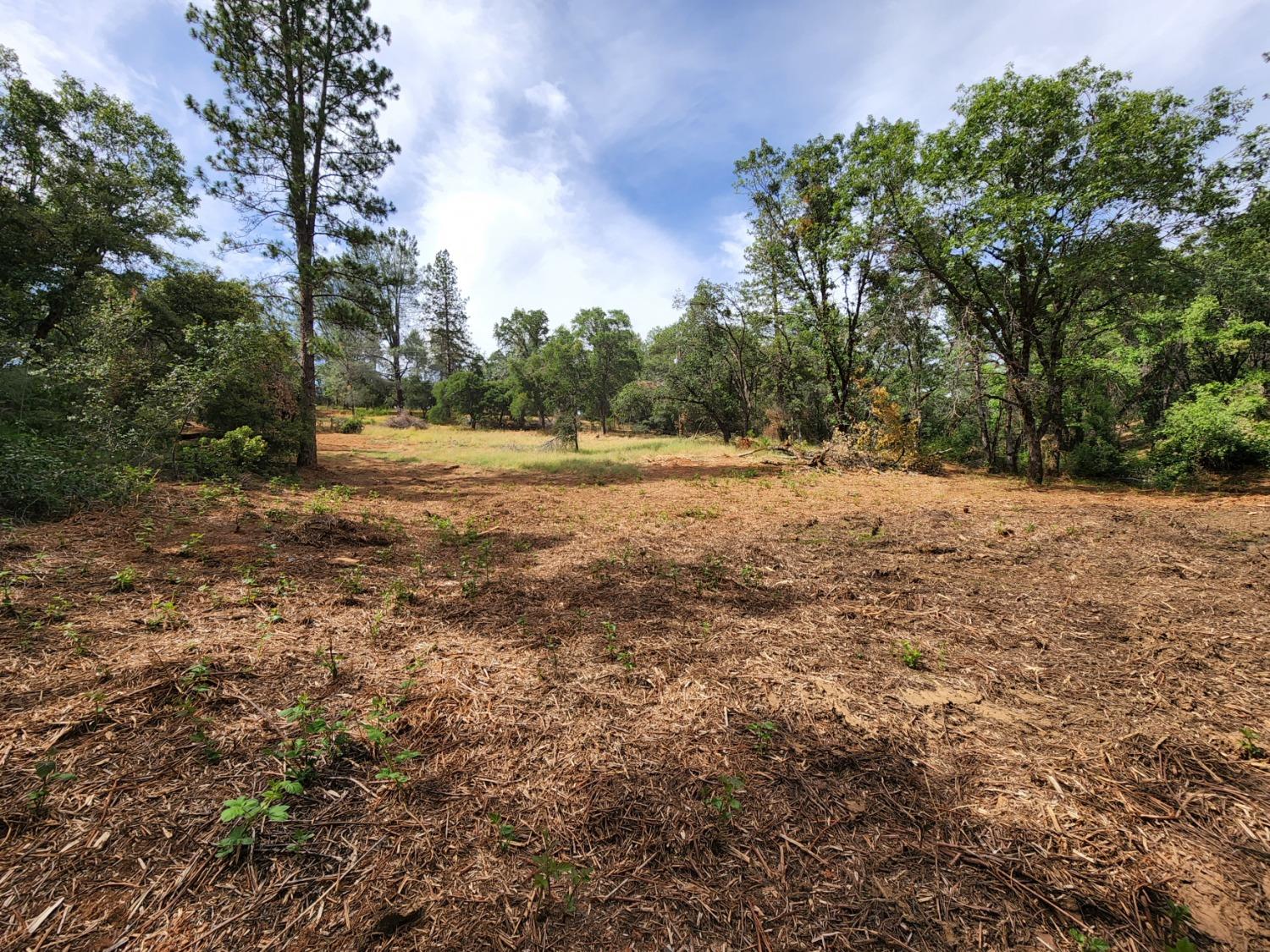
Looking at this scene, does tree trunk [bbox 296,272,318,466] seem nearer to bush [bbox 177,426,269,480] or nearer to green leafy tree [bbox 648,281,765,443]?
bush [bbox 177,426,269,480]

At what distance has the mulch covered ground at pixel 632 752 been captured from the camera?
1.61 m

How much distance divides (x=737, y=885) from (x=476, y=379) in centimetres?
3994

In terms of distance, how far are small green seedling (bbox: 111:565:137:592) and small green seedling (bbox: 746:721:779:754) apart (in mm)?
5059

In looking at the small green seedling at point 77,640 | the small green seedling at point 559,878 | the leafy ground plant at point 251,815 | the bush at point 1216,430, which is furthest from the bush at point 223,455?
the bush at point 1216,430

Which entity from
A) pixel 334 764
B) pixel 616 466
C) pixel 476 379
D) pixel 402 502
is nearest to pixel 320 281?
pixel 402 502

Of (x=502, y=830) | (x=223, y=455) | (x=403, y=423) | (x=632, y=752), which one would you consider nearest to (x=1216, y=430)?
(x=632, y=752)

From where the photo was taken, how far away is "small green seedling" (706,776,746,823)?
2068mm

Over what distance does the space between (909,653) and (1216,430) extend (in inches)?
547

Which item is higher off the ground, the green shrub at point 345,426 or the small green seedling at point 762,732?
the green shrub at point 345,426

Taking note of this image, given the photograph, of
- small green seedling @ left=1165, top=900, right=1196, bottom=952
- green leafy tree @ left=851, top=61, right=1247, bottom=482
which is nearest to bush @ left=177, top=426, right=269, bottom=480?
small green seedling @ left=1165, top=900, right=1196, bottom=952

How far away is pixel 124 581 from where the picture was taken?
379 centimetres

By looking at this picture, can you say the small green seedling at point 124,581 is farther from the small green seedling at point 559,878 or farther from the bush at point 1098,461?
the bush at point 1098,461

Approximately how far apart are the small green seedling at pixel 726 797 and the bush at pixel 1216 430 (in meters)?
15.6

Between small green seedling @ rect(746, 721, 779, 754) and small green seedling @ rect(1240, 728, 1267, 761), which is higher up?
small green seedling @ rect(1240, 728, 1267, 761)
